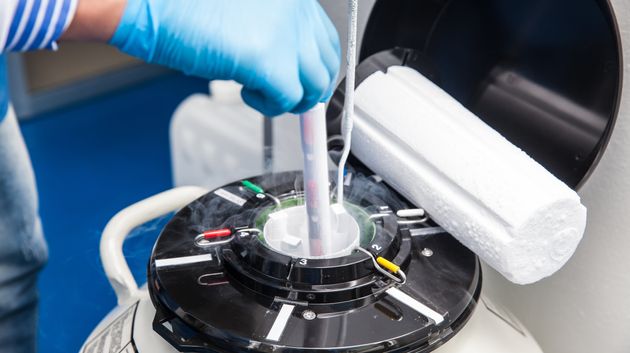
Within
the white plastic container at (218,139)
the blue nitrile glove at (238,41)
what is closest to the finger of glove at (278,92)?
the blue nitrile glove at (238,41)

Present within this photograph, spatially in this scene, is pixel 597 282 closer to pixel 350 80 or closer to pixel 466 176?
pixel 466 176

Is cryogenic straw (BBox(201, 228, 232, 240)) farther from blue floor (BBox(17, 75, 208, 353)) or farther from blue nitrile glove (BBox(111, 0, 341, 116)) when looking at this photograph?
blue floor (BBox(17, 75, 208, 353))

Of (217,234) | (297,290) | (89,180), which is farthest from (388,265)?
(89,180)

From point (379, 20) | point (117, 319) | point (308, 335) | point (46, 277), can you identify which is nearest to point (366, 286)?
point (308, 335)

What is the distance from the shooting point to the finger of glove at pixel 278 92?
2.08ft

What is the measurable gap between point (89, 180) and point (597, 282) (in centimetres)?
180

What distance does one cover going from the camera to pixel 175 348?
662 mm

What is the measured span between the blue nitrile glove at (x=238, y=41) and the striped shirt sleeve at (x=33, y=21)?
59 mm

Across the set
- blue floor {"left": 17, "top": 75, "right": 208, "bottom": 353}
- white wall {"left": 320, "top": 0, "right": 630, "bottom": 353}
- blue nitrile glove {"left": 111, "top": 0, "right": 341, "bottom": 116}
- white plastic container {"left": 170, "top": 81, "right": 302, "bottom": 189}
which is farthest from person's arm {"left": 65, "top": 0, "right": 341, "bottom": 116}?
white plastic container {"left": 170, "top": 81, "right": 302, "bottom": 189}

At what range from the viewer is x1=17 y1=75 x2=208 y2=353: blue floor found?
140 cm

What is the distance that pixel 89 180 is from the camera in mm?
2209

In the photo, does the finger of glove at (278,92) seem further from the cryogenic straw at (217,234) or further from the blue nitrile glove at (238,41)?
the cryogenic straw at (217,234)

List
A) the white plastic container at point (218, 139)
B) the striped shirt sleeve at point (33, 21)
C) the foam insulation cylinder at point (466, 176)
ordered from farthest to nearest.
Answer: the white plastic container at point (218, 139) < the foam insulation cylinder at point (466, 176) < the striped shirt sleeve at point (33, 21)

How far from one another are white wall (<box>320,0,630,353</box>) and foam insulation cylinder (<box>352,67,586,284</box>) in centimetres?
14
